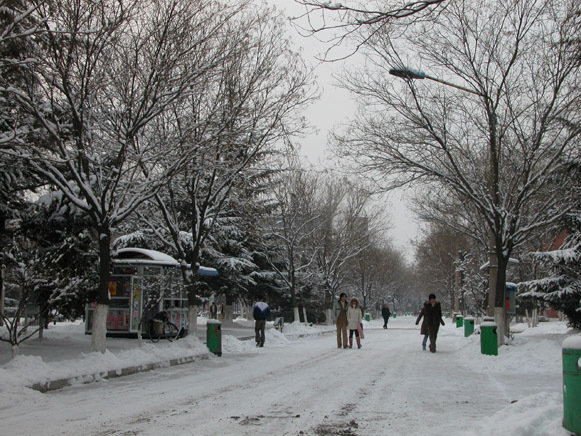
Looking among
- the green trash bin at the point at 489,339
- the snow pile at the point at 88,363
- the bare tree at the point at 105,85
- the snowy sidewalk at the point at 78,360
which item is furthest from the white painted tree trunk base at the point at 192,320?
the green trash bin at the point at 489,339

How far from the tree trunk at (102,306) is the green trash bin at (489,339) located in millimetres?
9633

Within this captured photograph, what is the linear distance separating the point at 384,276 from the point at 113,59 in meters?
60.4

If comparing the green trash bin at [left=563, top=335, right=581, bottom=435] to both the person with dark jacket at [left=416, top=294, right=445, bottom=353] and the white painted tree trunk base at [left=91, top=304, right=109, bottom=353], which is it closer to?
the white painted tree trunk base at [left=91, top=304, right=109, bottom=353]

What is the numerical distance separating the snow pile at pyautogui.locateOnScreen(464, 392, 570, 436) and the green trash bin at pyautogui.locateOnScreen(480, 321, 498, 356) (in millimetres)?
9075

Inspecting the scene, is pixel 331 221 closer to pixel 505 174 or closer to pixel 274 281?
pixel 274 281

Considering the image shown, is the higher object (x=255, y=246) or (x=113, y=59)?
(x=113, y=59)

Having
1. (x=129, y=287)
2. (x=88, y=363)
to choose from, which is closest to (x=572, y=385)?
(x=88, y=363)

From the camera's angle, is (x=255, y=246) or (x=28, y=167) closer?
(x=28, y=167)

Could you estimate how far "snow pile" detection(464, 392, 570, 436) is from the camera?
612 centimetres

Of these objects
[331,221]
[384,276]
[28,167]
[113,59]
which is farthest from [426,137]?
[384,276]

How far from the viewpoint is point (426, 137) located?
18.3 m

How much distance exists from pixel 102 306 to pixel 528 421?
1025cm

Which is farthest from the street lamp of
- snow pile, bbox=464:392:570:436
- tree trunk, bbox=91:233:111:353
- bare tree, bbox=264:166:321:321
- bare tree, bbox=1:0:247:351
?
bare tree, bbox=264:166:321:321

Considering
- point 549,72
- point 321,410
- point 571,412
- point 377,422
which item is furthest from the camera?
point 549,72
